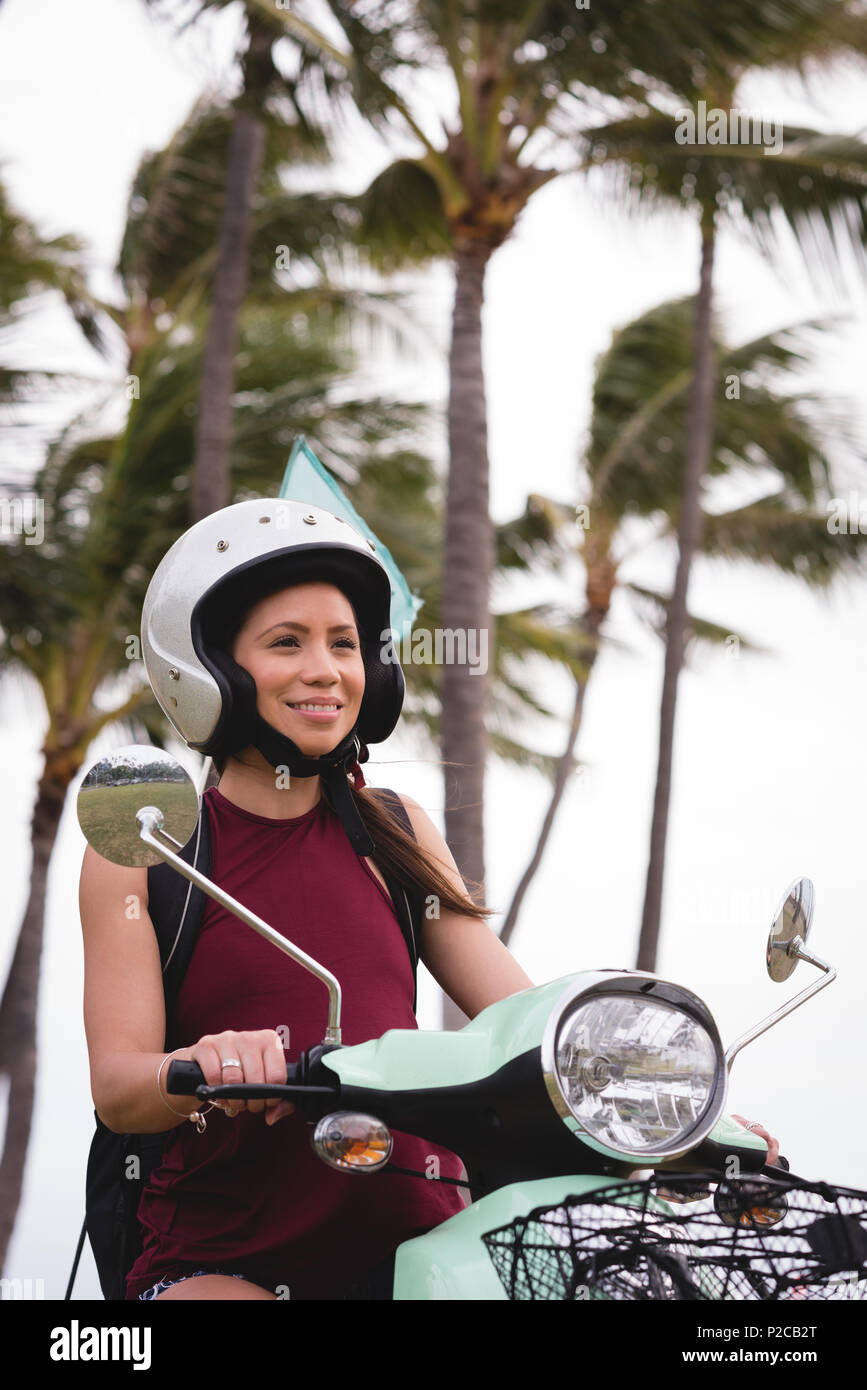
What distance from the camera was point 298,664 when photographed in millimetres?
2408

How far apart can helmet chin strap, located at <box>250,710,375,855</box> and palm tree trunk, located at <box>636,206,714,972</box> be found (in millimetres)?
11362

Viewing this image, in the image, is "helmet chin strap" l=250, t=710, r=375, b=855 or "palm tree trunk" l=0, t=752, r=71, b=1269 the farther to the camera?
"palm tree trunk" l=0, t=752, r=71, b=1269

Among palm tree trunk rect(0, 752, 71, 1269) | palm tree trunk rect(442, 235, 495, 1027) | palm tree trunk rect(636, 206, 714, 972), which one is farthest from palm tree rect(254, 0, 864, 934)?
palm tree trunk rect(0, 752, 71, 1269)

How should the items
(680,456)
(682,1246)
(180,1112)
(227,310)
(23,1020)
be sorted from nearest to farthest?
1. (682,1246)
2. (180,1112)
3. (227,310)
4. (23,1020)
5. (680,456)

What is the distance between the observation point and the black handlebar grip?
177 cm

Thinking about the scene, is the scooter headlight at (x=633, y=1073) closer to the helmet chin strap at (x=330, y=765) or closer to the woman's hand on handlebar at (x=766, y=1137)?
the woman's hand on handlebar at (x=766, y=1137)

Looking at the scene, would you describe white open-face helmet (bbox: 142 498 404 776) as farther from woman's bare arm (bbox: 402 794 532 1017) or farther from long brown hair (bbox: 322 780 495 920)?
woman's bare arm (bbox: 402 794 532 1017)

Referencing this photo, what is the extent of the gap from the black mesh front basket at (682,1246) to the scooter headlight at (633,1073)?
0.08m

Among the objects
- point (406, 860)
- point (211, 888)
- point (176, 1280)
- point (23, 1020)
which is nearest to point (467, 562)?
point (406, 860)

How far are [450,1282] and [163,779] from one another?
0.69 meters

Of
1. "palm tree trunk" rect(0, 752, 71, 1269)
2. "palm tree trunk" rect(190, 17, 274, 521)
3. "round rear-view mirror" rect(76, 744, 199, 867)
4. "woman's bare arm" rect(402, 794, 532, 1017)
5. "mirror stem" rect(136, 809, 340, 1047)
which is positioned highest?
"palm tree trunk" rect(190, 17, 274, 521)

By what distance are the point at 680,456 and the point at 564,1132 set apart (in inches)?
→ 684

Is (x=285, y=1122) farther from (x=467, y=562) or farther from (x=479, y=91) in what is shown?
(x=479, y=91)

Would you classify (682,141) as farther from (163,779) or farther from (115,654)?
(163,779)
